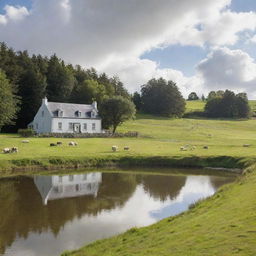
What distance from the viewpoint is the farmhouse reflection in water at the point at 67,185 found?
2742 centimetres

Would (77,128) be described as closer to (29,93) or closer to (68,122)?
(68,122)

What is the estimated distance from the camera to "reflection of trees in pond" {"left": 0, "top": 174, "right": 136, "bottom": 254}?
1798 cm

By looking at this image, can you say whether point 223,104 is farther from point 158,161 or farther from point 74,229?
point 74,229

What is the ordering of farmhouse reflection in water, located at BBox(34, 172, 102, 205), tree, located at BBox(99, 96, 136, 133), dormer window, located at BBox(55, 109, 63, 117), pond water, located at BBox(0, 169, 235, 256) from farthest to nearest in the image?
tree, located at BBox(99, 96, 136, 133) → dormer window, located at BBox(55, 109, 63, 117) → farmhouse reflection in water, located at BBox(34, 172, 102, 205) → pond water, located at BBox(0, 169, 235, 256)

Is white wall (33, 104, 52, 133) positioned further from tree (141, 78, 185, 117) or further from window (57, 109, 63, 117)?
tree (141, 78, 185, 117)

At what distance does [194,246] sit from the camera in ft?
37.1

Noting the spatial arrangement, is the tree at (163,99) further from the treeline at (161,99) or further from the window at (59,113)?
the window at (59,113)

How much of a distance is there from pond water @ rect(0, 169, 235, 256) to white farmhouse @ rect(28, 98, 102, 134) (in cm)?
3761

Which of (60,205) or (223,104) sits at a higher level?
(223,104)

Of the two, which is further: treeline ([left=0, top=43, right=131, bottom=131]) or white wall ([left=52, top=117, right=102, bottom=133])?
treeline ([left=0, top=43, right=131, bottom=131])

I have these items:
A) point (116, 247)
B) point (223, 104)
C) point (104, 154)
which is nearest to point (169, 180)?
point (104, 154)

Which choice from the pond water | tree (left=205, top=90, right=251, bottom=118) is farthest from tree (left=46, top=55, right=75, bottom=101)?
tree (left=205, top=90, right=251, bottom=118)

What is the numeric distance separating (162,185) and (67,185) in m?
8.58

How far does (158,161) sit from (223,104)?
88.6 m
